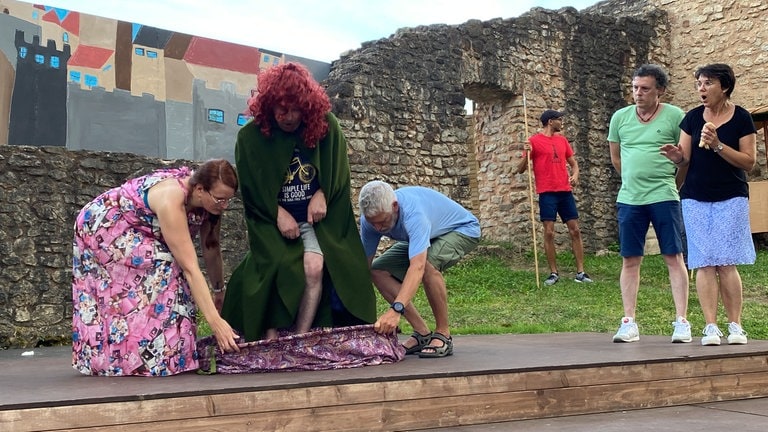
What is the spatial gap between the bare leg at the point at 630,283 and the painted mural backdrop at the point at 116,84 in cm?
590

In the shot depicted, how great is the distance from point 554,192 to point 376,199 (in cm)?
536

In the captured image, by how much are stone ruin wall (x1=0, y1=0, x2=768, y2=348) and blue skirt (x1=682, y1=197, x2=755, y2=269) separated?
400 cm

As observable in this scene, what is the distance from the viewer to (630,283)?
4344mm

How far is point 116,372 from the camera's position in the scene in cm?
321

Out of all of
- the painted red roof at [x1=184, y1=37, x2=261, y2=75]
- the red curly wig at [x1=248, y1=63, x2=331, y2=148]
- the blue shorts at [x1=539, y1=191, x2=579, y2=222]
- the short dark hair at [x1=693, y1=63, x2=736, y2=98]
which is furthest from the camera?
the painted red roof at [x1=184, y1=37, x2=261, y2=75]

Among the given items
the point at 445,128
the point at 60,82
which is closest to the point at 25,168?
the point at 60,82

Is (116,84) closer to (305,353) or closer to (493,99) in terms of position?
(493,99)

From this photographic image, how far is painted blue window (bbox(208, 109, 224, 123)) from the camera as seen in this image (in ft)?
30.3

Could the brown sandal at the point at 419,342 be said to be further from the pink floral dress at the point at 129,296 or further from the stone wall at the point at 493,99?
the stone wall at the point at 493,99

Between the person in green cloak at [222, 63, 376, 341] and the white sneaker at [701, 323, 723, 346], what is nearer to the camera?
Result: the person in green cloak at [222, 63, 376, 341]

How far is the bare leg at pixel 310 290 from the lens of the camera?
3.43 meters

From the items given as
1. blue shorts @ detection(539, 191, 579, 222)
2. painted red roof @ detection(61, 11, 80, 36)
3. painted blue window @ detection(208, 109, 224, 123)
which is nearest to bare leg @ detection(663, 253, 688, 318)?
blue shorts @ detection(539, 191, 579, 222)

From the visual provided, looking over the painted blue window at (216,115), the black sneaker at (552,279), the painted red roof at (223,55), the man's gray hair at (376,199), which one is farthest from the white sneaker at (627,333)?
the painted red roof at (223,55)

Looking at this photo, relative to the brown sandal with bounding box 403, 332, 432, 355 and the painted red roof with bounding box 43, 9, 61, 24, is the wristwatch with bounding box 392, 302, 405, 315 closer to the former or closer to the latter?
the brown sandal with bounding box 403, 332, 432, 355
